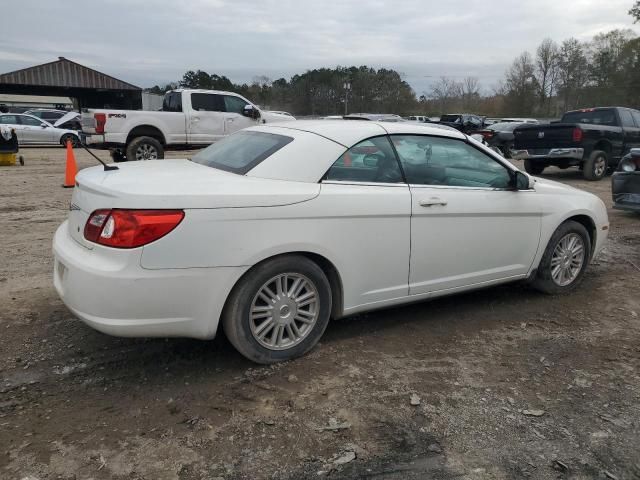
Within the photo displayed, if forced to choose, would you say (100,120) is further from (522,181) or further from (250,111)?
(522,181)

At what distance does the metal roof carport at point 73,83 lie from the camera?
143 ft

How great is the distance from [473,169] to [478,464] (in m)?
2.45

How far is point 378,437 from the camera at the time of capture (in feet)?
9.12

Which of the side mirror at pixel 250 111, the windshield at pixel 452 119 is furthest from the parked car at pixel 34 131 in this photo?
the windshield at pixel 452 119

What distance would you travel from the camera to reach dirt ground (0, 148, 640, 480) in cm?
258

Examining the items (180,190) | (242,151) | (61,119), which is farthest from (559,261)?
(61,119)

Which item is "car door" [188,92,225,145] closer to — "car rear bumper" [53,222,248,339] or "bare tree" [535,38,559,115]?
"car rear bumper" [53,222,248,339]

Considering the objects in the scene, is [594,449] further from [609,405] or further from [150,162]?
[150,162]

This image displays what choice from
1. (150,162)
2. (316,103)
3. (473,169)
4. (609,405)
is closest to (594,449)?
(609,405)

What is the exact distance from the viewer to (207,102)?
13.9 metres

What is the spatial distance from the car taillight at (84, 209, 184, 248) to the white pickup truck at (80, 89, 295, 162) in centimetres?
905

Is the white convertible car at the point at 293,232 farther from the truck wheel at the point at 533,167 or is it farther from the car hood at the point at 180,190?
the truck wheel at the point at 533,167

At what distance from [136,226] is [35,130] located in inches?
883

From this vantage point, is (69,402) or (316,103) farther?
(316,103)
